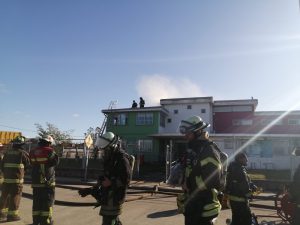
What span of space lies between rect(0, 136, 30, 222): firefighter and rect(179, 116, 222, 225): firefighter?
18.3 ft

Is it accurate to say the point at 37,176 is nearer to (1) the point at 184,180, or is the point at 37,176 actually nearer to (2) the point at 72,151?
(1) the point at 184,180

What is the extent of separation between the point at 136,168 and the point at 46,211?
14.8m

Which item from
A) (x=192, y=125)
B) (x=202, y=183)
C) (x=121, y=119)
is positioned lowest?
(x=202, y=183)

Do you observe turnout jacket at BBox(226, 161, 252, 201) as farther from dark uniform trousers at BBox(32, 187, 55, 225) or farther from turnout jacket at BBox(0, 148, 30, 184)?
turnout jacket at BBox(0, 148, 30, 184)

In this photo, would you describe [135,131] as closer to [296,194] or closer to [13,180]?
[13,180]

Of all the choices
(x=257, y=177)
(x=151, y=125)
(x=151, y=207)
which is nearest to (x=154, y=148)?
(x=151, y=125)

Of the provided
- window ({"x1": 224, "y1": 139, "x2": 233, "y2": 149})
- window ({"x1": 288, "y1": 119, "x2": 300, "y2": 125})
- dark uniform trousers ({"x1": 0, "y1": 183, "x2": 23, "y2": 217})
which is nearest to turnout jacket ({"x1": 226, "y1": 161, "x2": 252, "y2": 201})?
dark uniform trousers ({"x1": 0, "y1": 183, "x2": 23, "y2": 217})

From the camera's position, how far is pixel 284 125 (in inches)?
1275

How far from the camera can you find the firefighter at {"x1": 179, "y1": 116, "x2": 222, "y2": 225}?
4.01 m

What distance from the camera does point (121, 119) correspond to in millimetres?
36156

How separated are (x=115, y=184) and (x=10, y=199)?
4.27m

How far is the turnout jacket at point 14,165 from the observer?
851 centimetres

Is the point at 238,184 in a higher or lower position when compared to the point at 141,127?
lower

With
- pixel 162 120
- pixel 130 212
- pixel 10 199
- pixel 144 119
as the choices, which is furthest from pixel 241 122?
pixel 10 199
